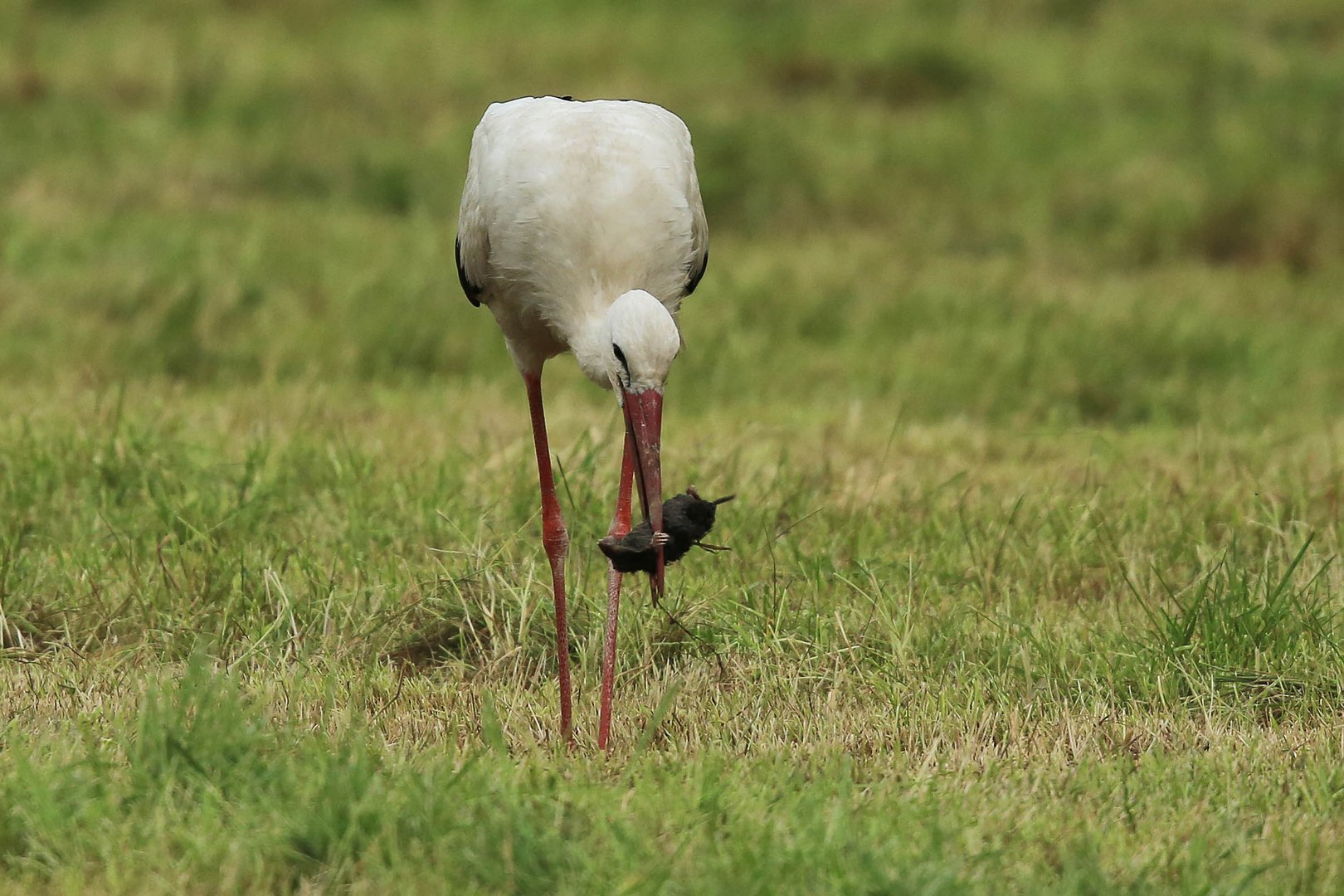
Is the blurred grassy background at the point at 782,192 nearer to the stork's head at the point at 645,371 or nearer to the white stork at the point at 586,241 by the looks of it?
the white stork at the point at 586,241

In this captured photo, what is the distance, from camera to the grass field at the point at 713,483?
9.93 feet

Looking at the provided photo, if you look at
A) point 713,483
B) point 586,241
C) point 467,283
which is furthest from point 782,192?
point 586,241

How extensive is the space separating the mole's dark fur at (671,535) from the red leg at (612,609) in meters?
0.12

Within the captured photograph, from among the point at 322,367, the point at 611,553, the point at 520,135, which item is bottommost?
the point at 322,367

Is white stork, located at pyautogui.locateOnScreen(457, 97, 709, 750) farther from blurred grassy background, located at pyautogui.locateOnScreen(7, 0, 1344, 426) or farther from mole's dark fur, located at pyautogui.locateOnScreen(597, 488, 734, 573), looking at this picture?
blurred grassy background, located at pyautogui.locateOnScreen(7, 0, 1344, 426)

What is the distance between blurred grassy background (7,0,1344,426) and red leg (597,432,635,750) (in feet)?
11.0

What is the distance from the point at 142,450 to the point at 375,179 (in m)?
5.67

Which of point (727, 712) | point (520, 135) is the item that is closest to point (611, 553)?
point (727, 712)

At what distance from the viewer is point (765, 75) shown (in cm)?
1261

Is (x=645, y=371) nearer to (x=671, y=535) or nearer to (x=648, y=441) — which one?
(x=648, y=441)

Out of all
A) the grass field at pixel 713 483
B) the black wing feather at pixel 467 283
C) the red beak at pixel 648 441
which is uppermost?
the black wing feather at pixel 467 283

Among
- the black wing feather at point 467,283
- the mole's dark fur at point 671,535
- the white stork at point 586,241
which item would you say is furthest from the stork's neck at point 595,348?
the black wing feather at point 467,283

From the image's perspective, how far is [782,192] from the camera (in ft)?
35.6

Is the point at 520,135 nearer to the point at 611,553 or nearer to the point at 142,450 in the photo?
the point at 611,553
